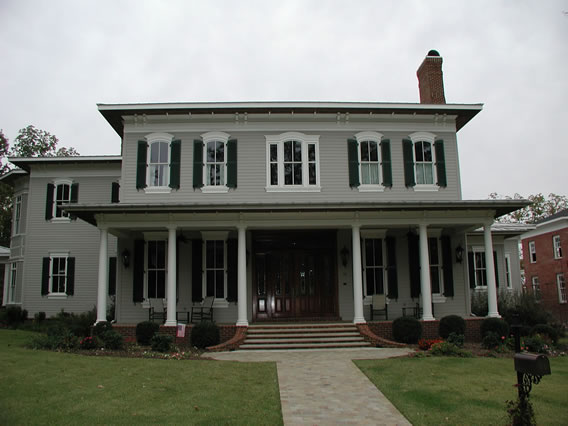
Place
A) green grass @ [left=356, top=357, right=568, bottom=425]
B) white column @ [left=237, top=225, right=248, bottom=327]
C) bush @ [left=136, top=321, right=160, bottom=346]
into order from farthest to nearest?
1. white column @ [left=237, top=225, right=248, bottom=327]
2. bush @ [left=136, top=321, right=160, bottom=346]
3. green grass @ [left=356, top=357, right=568, bottom=425]

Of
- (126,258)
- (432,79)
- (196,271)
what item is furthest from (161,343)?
(432,79)

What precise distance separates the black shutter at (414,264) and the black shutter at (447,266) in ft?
3.45

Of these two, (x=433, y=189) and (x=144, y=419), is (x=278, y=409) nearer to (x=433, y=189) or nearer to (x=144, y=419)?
(x=144, y=419)

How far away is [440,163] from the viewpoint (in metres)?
17.2

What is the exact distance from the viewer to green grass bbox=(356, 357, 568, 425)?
23.4ft

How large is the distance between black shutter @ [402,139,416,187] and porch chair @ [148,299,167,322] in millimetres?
9470

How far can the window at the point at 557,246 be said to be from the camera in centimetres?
3111

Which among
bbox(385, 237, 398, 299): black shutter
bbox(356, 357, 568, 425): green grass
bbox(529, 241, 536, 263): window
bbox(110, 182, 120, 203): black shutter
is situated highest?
bbox(110, 182, 120, 203): black shutter

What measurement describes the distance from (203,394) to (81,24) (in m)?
9.60

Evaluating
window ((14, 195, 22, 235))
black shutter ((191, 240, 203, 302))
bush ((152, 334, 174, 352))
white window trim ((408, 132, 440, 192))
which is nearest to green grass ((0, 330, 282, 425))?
bush ((152, 334, 174, 352))

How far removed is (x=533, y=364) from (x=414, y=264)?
1157 centimetres

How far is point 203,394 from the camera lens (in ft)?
27.2

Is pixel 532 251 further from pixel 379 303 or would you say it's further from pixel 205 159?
pixel 205 159

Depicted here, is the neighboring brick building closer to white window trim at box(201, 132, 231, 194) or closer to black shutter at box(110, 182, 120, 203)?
white window trim at box(201, 132, 231, 194)
